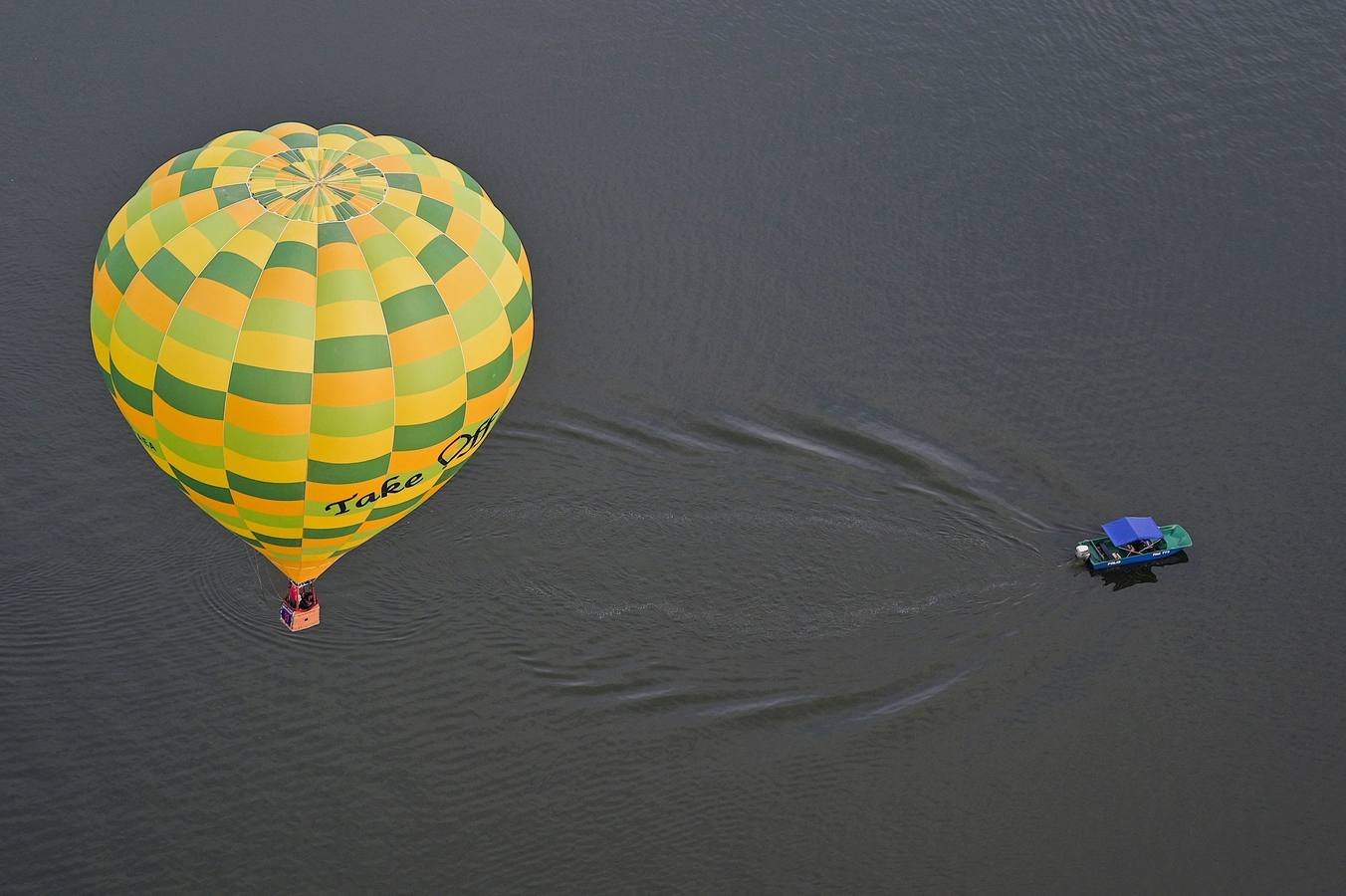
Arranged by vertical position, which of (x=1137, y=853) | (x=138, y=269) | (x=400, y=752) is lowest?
(x=1137, y=853)

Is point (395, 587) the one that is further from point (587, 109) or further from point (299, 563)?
point (587, 109)

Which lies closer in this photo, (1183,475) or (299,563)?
(299,563)

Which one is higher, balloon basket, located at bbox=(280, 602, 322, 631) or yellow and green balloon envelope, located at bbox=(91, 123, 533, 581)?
yellow and green balloon envelope, located at bbox=(91, 123, 533, 581)

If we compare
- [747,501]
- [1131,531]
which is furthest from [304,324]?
[1131,531]

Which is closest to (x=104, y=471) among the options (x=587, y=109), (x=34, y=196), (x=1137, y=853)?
(x=34, y=196)

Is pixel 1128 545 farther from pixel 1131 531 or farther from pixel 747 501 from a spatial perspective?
pixel 747 501

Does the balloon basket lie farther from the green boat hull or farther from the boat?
the green boat hull

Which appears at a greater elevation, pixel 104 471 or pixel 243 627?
pixel 104 471

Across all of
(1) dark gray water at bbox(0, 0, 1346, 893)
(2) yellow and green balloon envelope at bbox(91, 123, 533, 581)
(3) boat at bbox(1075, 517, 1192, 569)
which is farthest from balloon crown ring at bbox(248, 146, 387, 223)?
(3) boat at bbox(1075, 517, 1192, 569)
